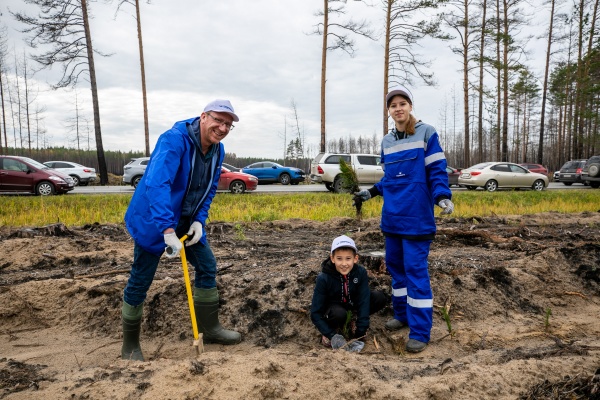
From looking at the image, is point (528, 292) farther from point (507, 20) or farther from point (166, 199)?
point (507, 20)

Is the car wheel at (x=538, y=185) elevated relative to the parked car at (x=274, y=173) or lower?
lower

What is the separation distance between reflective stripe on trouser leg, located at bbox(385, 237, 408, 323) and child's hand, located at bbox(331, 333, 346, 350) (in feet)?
2.18

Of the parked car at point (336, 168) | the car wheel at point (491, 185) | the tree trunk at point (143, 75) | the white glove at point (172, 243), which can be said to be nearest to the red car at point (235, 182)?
the parked car at point (336, 168)

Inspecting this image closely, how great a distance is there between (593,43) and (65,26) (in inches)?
1207

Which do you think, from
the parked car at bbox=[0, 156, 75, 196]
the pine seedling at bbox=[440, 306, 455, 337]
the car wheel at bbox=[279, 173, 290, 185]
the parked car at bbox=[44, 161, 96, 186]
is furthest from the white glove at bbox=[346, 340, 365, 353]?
the parked car at bbox=[44, 161, 96, 186]

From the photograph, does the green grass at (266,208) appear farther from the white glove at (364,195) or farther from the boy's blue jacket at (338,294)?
the boy's blue jacket at (338,294)

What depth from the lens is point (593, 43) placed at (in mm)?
26875

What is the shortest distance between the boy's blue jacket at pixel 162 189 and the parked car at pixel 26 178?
13.9 metres

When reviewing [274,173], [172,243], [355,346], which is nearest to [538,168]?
[274,173]

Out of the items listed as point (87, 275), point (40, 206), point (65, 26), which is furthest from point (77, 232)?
point (65, 26)

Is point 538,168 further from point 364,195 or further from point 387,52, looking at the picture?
point 364,195

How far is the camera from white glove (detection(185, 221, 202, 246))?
9.60ft

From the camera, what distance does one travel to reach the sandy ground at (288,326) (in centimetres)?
237

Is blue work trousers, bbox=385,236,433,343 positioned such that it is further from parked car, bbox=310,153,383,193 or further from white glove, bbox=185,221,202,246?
parked car, bbox=310,153,383,193
